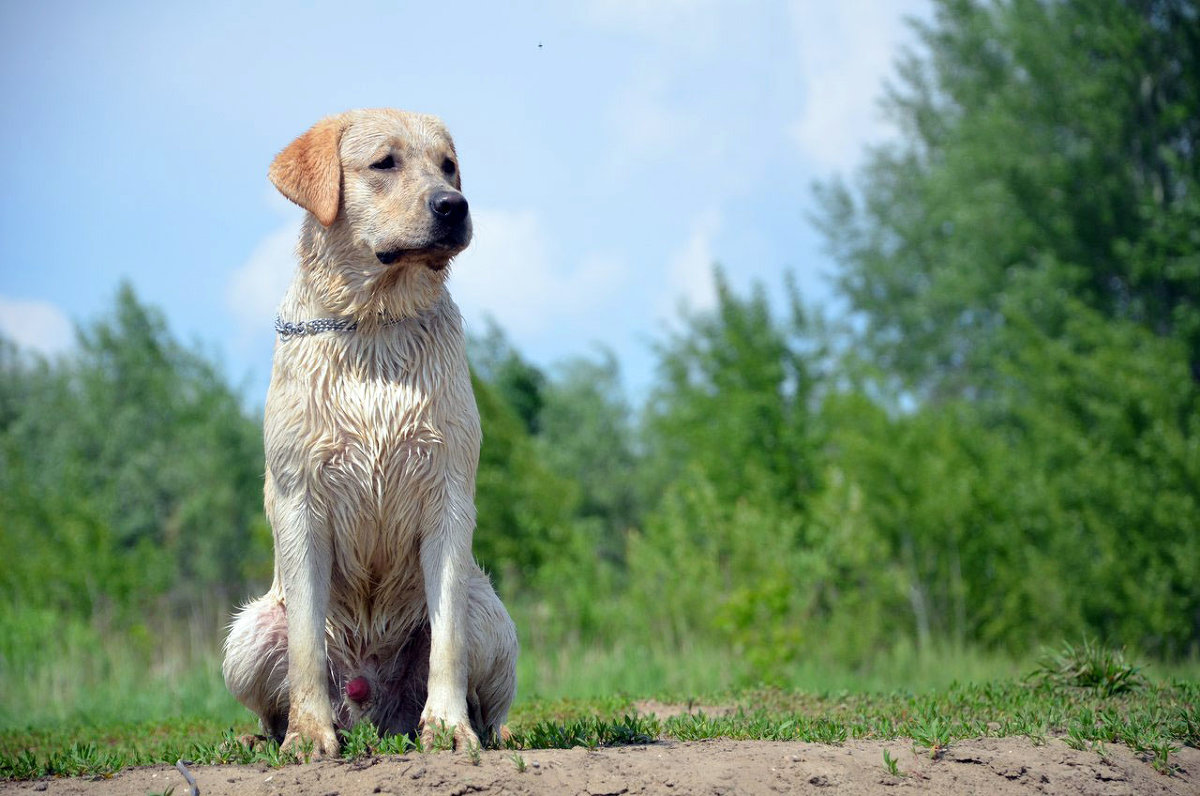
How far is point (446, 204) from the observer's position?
4.93 meters

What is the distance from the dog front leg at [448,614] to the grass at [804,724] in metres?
0.19

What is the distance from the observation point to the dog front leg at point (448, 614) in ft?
15.8

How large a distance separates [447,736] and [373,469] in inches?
46.3

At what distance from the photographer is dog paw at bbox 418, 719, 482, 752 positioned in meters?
4.69

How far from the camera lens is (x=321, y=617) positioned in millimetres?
4945

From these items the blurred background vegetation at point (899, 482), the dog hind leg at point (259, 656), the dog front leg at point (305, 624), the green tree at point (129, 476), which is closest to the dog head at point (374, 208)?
the dog front leg at point (305, 624)

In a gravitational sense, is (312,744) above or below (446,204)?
below

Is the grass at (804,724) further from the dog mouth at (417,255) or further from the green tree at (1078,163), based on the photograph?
the green tree at (1078,163)

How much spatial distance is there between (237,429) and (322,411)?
21.8m

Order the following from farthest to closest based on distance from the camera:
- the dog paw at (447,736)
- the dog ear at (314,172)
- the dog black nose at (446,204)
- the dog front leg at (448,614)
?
the dog ear at (314,172) → the dog black nose at (446,204) → the dog front leg at (448,614) → the dog paw at (447,736)

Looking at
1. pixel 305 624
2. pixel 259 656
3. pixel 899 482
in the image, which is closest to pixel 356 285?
pixel 305 624

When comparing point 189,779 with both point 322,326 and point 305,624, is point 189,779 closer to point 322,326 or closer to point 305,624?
point 305,624

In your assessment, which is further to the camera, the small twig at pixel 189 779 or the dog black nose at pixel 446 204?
the dog black nose at pixel 446 204

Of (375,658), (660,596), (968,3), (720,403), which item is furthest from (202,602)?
Result: (968,3)
